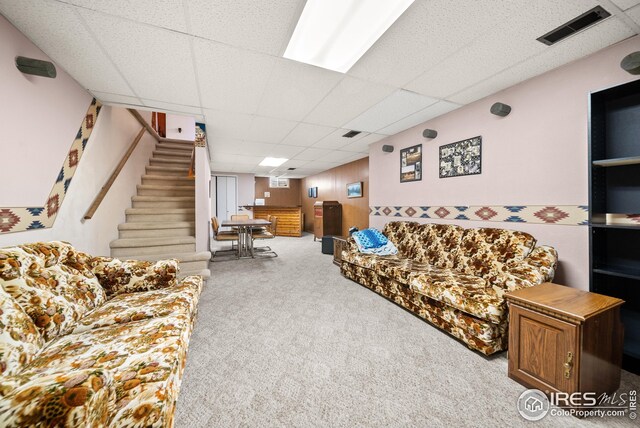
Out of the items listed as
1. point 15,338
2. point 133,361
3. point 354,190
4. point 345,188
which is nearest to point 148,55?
point 15,338

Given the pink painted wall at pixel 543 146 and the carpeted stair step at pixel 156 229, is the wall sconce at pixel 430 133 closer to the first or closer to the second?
the pink painted wall at pixel 543 146

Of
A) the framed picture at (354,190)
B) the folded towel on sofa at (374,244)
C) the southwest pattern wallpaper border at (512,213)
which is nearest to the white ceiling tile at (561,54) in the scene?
the southwest pattern wallpaper border at (512,213)

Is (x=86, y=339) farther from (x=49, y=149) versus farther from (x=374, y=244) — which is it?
(x=374, y=244)

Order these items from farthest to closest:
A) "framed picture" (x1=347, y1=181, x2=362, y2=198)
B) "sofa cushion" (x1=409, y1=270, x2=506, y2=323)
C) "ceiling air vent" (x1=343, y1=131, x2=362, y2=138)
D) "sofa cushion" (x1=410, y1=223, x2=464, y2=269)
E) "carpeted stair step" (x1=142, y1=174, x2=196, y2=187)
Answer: "framed picture" (x1=347, y1=181, x2=362, y2=198) → "carpeted stair step" (x1=142, y1=174, x2=196, y2=187) → "ceiling air vent" (x1=343, y1=131, x2=362, y2=138) → "sofa cushion" (x1=410, y1=223, x2=464, y2=269) → "sofa cushion" (x1=409, y1=270, x2=506, y2=323)

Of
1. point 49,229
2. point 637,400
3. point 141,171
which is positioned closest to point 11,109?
point 49,229

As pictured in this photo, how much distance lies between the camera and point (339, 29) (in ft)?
6.00

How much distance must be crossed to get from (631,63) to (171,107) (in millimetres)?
4622

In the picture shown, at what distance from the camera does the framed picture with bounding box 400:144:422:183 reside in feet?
12.7

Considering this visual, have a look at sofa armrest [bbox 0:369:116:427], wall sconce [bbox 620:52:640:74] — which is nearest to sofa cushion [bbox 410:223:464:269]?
wall sconce [bbox 620:52:640:74]

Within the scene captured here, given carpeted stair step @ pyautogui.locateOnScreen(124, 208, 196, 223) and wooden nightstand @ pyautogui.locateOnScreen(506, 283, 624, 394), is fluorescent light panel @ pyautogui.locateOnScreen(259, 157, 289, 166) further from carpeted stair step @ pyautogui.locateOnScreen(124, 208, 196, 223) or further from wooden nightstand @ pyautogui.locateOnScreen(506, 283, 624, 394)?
wooden nightstand @ pyautogui.locateOnScreen(506, 283, 624, 394)

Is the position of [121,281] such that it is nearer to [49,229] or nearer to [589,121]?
[49,229]

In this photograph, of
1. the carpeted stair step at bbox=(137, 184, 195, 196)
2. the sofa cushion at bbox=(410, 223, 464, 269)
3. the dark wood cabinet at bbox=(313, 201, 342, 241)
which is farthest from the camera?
the dark wood cabinet at bbox=(313, 201, 342, 241)

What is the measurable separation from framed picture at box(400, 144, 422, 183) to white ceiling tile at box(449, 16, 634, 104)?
119 centimetres

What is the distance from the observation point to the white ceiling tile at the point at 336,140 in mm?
4395
